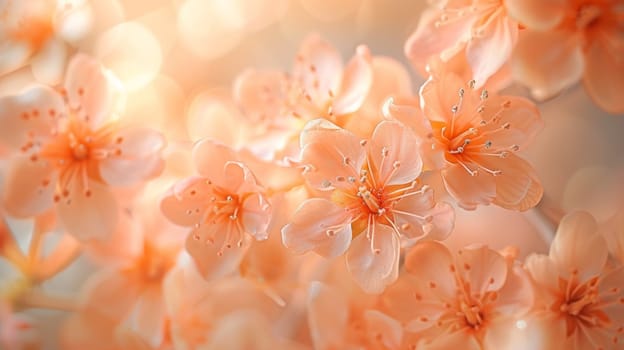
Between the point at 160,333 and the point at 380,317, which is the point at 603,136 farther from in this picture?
the point at 160,333

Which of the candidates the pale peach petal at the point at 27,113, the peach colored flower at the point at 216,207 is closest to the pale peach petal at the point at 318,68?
the peach colored flower at the point at 216,207

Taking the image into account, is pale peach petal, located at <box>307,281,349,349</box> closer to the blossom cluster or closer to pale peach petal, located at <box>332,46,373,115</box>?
the blossom cluster

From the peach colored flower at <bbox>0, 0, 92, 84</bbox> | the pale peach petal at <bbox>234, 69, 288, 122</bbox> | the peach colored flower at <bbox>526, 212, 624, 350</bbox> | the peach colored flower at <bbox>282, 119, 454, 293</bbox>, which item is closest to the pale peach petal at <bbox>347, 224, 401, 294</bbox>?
the peach colored flower at <bbox>282, 119, 454, 293</bbox>

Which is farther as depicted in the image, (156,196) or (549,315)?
(156,196)

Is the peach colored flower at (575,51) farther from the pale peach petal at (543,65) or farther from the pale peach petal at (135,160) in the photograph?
the pale peach petal at (135,160)

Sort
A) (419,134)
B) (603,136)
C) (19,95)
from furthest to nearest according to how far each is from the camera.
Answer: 1. (603,136)
2. (19,95)
3. (419,134)

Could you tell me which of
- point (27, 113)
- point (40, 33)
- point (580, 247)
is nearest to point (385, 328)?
point (580, 247)

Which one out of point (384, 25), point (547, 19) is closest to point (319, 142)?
point (547, 19)
